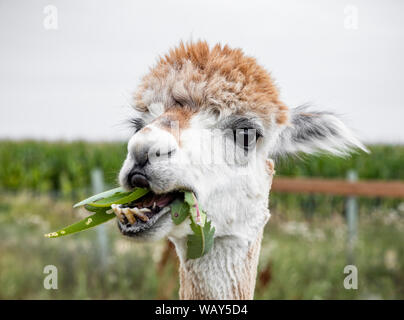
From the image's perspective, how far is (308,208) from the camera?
13.7 m

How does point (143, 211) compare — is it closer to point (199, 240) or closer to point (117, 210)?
point (117, 210)

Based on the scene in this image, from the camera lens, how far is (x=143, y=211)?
2.05 m

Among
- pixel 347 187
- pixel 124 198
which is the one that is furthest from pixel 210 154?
pixel 347 187

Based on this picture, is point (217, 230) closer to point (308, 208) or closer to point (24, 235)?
point (24, 235)

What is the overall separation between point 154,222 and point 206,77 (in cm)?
85

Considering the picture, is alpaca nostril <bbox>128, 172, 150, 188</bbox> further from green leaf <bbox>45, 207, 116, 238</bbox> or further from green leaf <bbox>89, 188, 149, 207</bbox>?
green leaf <bbox>45, 207, 116, 238</bbox>

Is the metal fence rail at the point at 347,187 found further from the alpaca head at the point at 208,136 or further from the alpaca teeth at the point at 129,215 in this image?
the alpaca teeth at the point at 129,215

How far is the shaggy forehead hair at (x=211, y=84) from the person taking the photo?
234cm

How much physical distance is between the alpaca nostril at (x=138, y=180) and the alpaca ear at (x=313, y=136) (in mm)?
1203

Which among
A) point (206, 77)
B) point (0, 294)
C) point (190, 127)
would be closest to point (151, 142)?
point (190, 127)

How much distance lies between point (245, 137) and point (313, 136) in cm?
78

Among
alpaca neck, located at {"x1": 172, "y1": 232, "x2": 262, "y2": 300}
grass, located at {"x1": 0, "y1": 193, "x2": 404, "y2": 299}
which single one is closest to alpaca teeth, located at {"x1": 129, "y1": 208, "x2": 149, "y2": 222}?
alpaca neck, located at {"x1": 172, "y1": 232, "x2": 262, "y2": 300}

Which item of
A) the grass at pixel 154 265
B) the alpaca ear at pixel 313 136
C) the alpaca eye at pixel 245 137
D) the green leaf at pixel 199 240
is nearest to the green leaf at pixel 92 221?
the green leaf at pixel 199 240

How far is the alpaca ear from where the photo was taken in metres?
2.92
